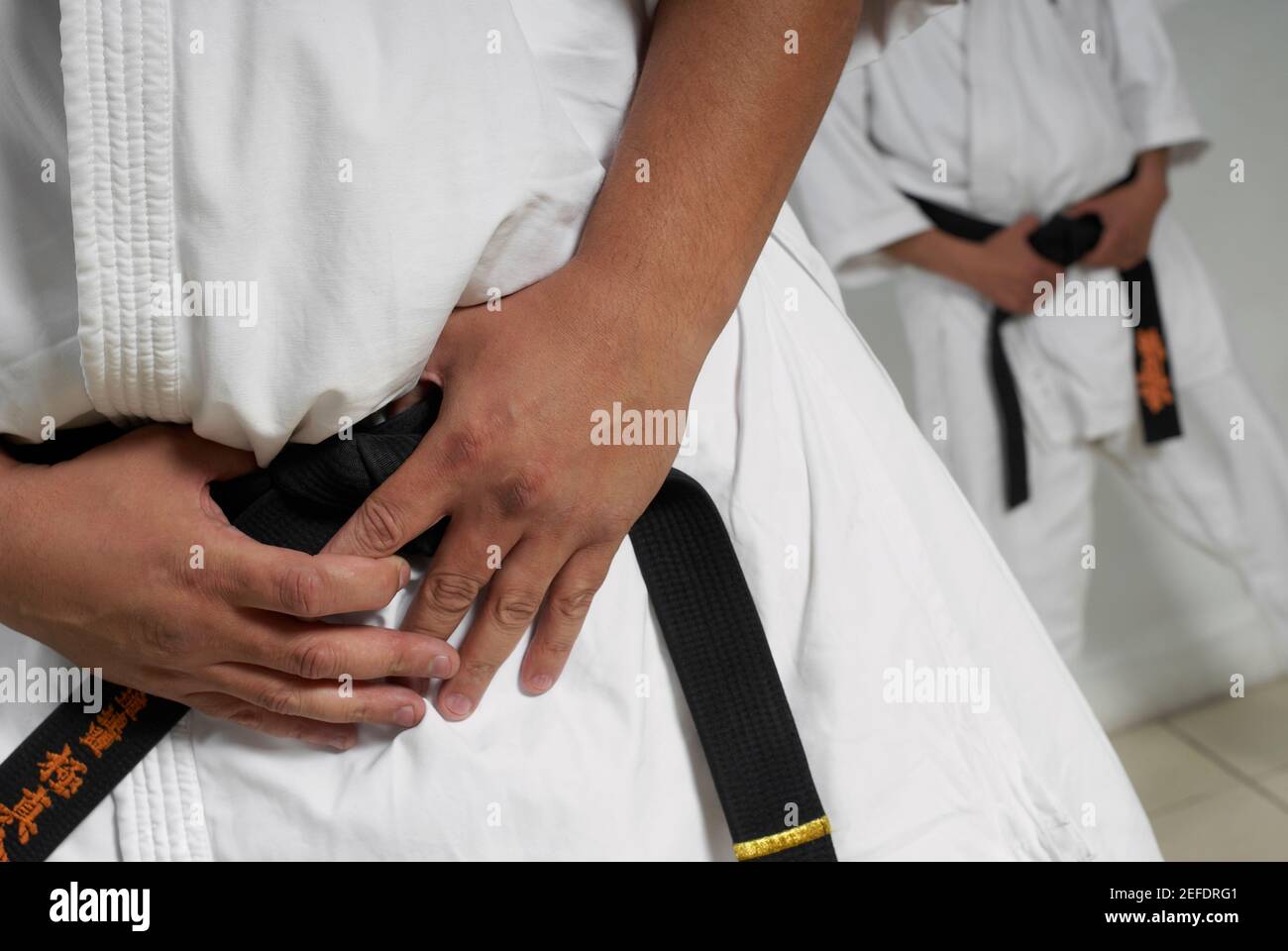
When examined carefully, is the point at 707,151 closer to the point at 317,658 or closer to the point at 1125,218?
the point at 317,658

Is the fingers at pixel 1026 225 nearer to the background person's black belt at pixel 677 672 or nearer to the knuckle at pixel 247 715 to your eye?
the background person's black belt at pixel 677 672

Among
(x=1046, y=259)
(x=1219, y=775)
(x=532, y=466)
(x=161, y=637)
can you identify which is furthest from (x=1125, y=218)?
(x=161, y=637)

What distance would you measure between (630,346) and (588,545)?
0.09 metres

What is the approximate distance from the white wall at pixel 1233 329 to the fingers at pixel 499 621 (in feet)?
4.42

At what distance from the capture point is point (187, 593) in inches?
17.8

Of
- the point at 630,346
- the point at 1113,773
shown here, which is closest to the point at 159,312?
the point at 630,346

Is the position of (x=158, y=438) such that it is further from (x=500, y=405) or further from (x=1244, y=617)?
(x=1244, y=617)

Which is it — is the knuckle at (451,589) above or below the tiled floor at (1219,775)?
above

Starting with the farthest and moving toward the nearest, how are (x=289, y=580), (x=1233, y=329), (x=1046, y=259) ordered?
(x=1233, y=329) → (x=1046, y=259) → (x=289, y=580)

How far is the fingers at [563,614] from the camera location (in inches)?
19.2

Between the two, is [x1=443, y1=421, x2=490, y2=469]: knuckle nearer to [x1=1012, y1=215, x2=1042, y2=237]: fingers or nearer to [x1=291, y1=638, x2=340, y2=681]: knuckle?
[x1=291, y1=638, x2=340, y2=681]: knuckle

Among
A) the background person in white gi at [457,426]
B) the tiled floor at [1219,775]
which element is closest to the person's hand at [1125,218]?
the tiled floor at [1219,775]

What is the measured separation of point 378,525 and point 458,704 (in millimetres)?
88

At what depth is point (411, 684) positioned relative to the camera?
0.50 meters
